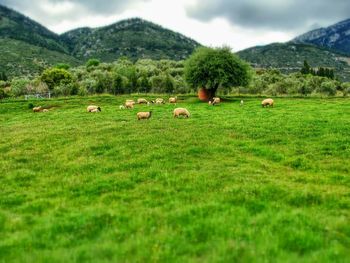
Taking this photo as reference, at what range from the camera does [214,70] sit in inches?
2746

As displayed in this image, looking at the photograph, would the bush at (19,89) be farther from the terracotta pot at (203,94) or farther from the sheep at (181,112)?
the sheep at (181,112)

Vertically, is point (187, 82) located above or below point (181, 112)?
above

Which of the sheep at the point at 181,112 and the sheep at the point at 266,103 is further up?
the sheep at the point at 181,112

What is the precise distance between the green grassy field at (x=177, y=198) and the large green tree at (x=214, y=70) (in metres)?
42.5

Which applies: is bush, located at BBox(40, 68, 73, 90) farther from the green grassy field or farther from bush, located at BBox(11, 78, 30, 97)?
the green grassy field

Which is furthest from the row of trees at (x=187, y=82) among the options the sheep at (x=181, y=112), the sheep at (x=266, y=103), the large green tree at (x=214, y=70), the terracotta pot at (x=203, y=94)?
the sheep at (x=181, y=112)

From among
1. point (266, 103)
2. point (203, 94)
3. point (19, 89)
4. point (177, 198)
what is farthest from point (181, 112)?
point (19, 89)

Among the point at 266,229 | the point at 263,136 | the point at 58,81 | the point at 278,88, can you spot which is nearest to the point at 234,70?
the point at 263,136

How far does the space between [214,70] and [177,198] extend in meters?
56.9

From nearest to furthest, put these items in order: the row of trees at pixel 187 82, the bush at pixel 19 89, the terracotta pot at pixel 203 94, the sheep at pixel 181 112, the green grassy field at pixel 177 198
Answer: the green grassy field at pixel 177 198
the sheep at pixel 181 112
the row of trees at pixel 187 82
the terracotta pot at pixel 203 94
the bush at pixel 19 89

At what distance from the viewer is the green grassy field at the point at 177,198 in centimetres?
1069

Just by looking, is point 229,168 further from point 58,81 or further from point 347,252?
point 58,81

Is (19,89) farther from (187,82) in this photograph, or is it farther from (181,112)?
(181,112)

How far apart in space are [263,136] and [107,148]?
10.8 m
